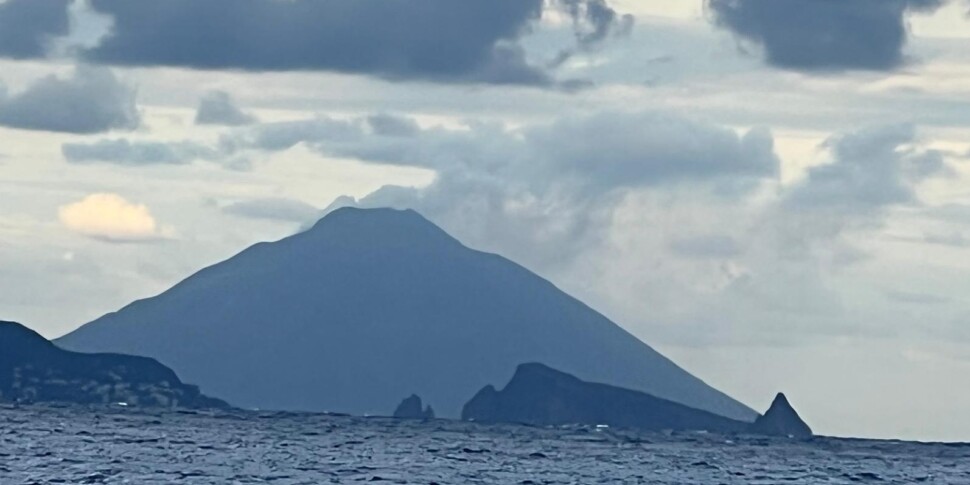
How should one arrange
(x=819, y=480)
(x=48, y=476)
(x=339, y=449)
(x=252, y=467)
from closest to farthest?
1. (x=48, y=476)
2. (x=252, y=467)
3. (x=819, y=480)
4. (x=339, y=449)

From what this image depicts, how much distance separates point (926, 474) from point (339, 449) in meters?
55.2

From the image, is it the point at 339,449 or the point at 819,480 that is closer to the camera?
the point at 819,480

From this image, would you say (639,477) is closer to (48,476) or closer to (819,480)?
(819,480)

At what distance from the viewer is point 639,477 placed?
166m

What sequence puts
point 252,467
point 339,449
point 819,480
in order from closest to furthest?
Answer: point 252,467
point 819,480
point 339,449

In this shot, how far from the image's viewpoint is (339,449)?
637ft

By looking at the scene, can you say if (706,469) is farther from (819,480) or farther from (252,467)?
(252,467)

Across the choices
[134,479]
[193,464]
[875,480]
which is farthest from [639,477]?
[134,479]

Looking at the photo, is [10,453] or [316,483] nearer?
[316,483]

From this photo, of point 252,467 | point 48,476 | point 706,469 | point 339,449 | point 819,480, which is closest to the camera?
point 48,476

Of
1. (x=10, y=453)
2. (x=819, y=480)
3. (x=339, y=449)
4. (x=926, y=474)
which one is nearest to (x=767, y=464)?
(x=926, y=474)

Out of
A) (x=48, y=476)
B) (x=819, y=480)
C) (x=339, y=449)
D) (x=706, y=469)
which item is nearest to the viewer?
(x=48, y=476)

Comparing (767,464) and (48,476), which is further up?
(767,464)

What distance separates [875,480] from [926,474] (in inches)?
771
